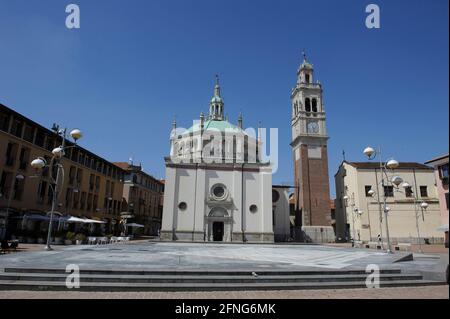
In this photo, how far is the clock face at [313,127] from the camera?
1876 inches

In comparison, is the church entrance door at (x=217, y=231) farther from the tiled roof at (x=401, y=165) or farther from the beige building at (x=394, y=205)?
the tiled roof at (x=401, y=165)

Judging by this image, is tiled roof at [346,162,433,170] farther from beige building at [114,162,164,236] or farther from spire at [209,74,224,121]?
beige building at [114,162,164,236]

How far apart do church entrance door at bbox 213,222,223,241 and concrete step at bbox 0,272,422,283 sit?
31075 millimetres

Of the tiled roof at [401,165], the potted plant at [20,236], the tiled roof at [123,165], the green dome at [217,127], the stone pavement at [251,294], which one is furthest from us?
the tiled roof at [123,165]

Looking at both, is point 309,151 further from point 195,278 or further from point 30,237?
point 195,278

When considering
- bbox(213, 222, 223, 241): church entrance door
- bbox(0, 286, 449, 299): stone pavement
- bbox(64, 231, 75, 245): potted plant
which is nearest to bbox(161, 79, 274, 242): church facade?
bbox(213, 222, 223, 241): church entrance door

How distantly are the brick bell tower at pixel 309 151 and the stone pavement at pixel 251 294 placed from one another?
36656mm

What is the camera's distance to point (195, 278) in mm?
8258

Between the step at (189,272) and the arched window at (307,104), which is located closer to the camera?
the step at (189,272)

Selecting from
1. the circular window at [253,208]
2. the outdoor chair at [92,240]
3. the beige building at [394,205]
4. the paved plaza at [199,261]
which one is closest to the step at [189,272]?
the paved plaza at [199,261]

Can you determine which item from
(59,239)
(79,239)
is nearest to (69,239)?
(59,239)

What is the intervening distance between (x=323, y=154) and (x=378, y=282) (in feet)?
130
